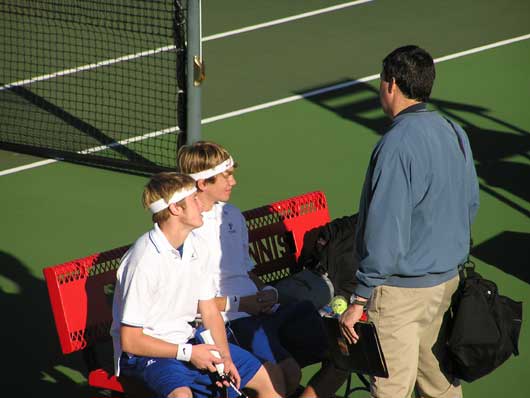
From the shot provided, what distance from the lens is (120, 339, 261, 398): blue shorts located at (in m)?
5.10

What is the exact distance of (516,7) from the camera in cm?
1466

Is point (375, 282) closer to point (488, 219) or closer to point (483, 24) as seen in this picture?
point (488, 219)

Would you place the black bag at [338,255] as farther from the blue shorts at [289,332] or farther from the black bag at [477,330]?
the black bag at [477,330]

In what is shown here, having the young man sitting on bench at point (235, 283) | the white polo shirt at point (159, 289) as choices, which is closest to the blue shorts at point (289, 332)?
the young man sitting on bench at point (235, 283)

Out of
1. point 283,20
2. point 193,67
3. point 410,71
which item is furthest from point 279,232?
point 283,20

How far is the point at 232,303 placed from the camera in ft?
18.8

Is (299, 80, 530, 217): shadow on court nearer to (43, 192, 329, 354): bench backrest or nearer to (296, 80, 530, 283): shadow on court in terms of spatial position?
(296, 80, 530, 283): shadow on court

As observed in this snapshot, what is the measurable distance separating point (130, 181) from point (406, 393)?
514cm

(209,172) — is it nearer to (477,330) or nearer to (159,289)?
(159,289)

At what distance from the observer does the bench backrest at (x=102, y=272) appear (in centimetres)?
564

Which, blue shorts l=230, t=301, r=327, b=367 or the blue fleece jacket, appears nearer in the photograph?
the blue fleece jacket

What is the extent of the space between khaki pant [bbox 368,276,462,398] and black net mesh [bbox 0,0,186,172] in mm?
4640

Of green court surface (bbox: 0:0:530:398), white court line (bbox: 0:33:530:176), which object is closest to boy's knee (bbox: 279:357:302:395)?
green court surface (bbox: 0:0:530:398)

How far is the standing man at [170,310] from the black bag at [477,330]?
3.30 feet
